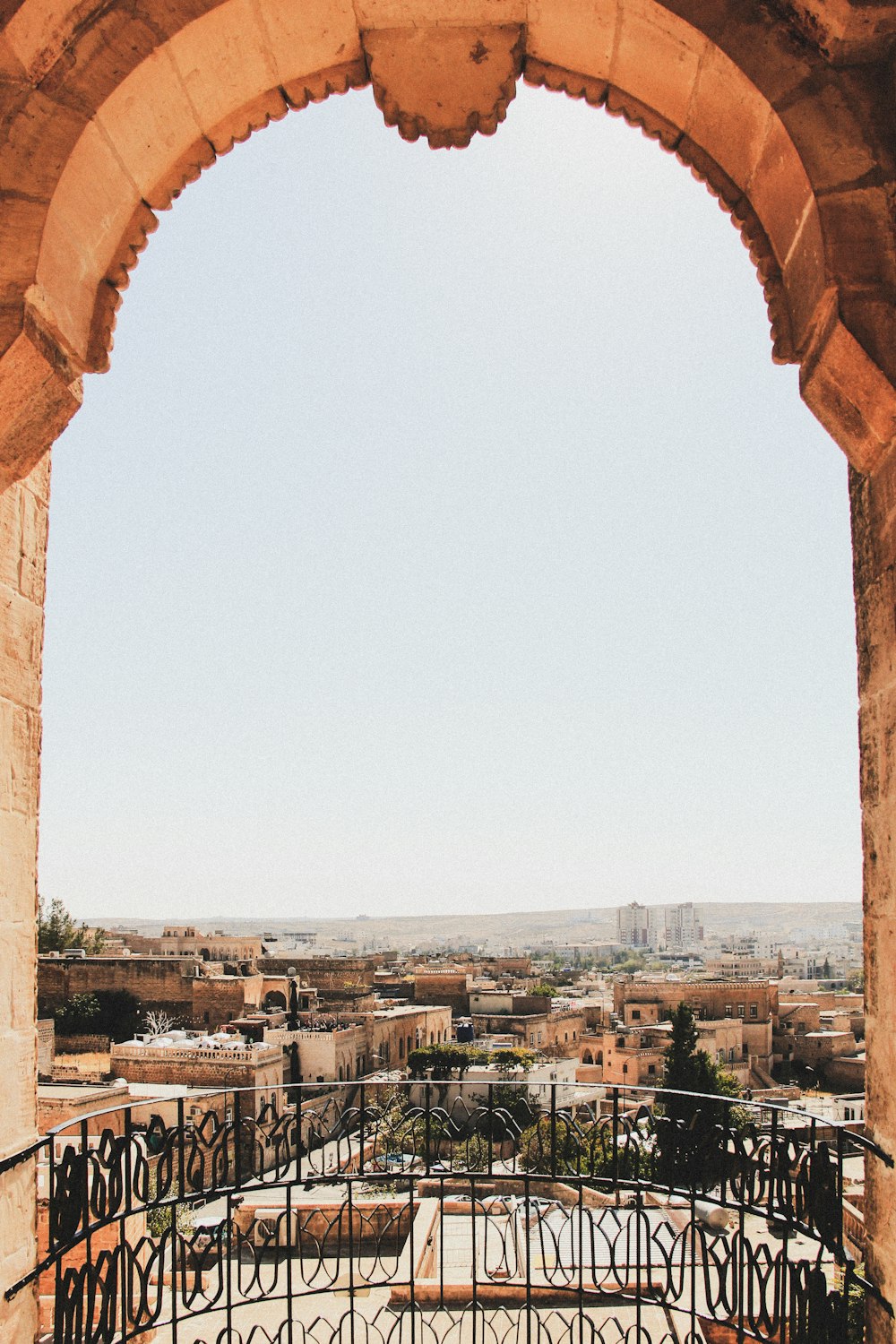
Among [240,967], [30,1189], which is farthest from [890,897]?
[240,967]

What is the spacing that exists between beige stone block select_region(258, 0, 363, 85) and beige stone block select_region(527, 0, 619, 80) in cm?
59

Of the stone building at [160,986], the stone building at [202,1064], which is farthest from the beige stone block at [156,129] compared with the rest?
the stone building at [160,986]

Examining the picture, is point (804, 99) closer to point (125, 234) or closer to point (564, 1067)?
point (125, 234)

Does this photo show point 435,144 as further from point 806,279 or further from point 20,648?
point 20,648

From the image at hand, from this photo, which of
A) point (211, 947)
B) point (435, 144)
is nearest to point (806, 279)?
point (435, 144)

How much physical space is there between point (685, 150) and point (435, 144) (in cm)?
83

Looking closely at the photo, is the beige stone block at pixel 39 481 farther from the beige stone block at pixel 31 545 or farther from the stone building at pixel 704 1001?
the stone building at pixel 704 1001

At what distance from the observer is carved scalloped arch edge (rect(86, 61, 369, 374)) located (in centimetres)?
350

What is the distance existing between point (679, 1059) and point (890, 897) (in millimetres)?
28269

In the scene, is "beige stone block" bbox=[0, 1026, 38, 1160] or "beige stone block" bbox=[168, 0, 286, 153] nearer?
"beige stone block" bbox=[0, 1026, 38, 1160]

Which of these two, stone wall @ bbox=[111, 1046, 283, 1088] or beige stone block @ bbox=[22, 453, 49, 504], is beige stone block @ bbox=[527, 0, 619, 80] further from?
stone wall @ bbox=[111, 1046, 283, 1088]

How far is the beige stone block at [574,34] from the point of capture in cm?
326

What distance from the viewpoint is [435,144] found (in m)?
3.49

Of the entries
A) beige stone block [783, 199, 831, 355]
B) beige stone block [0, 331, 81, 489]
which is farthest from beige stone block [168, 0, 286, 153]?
beige stone block [783, 199, 831, 355]
